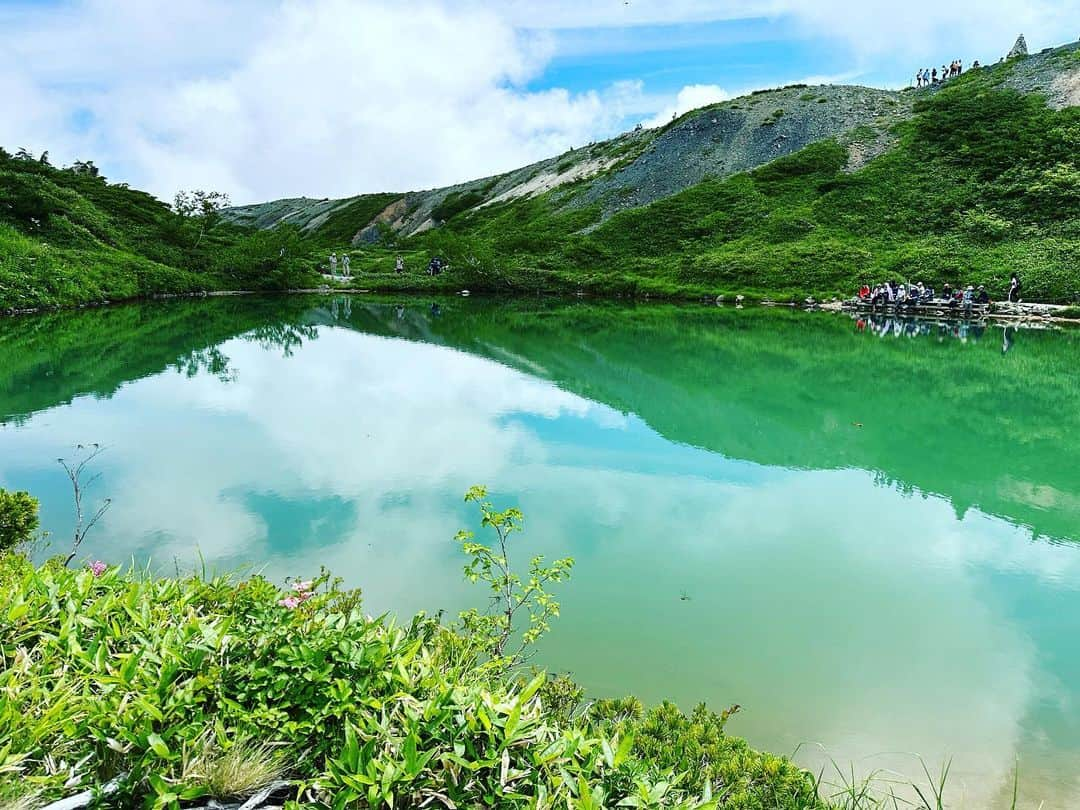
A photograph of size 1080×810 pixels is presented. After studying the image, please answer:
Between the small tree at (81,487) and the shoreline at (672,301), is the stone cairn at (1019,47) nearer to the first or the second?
the shoreline at (672,301)

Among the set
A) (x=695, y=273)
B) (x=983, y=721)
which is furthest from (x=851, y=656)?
(x=695, y=273)

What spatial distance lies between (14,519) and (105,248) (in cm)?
5772

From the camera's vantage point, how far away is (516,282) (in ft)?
225

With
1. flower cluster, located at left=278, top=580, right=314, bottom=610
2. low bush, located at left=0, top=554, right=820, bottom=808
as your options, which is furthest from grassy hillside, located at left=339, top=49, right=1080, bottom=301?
low bush, located at left=0, top=554, right=820, bottom=808

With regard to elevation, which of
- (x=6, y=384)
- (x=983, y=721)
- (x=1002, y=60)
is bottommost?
(x=983, y=721)

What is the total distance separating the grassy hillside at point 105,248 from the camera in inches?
1740

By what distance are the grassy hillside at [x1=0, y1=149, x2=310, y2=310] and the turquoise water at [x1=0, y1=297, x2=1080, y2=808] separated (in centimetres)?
1684

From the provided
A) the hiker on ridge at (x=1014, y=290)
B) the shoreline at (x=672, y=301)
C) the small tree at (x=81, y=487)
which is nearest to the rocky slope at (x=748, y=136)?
the shoreline at (x=672, y=301)

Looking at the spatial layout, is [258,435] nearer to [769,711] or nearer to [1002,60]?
[769,711]

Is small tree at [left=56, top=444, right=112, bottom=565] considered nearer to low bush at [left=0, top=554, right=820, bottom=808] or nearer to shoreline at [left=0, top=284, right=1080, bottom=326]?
low bush at [left=0, top=554, right=820, bottom=808]

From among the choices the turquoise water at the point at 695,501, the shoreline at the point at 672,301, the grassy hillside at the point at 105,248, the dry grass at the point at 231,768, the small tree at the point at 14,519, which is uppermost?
the grassy hillside at the point at 105,248

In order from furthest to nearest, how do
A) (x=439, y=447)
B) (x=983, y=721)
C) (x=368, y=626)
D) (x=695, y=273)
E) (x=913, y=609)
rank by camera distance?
(x=695, y=273)
(x=439, y=447)
(x=913, y=609)
(x=983, y=721)
(x=368, y=626)

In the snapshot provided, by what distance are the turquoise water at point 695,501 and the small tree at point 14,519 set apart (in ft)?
5.55

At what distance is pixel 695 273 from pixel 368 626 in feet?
208
